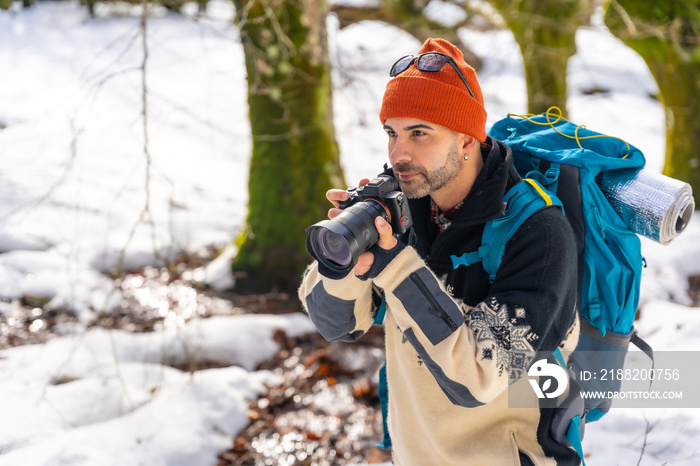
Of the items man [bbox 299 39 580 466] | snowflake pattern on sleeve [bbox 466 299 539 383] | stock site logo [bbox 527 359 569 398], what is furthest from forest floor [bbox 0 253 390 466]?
snowflake pattern on sleeve [bbox 466 299 539 383]

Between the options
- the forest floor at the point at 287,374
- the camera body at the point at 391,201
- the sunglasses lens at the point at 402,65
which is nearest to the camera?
the camera body at the point at 391,201

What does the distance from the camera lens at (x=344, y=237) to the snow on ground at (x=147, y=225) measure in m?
1.33

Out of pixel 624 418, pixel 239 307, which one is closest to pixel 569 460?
pixel 624 418

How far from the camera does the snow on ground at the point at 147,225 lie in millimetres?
3227

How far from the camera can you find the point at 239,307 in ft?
17.0

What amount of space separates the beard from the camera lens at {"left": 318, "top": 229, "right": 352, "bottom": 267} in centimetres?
44

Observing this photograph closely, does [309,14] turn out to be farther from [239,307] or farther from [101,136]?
[101,136]

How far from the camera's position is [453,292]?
74.7 inches

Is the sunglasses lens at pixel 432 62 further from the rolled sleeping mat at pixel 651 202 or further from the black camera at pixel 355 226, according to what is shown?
the rolled sleeping mat at pixel 651 202

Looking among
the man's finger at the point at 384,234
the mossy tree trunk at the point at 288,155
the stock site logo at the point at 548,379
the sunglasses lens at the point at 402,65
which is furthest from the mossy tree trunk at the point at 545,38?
the man's finger at the point at 384,234

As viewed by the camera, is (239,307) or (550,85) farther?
(550,85)

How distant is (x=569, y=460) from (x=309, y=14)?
416 centimetres

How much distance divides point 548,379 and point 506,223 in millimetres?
642

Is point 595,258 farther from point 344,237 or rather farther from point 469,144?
point 344,237
